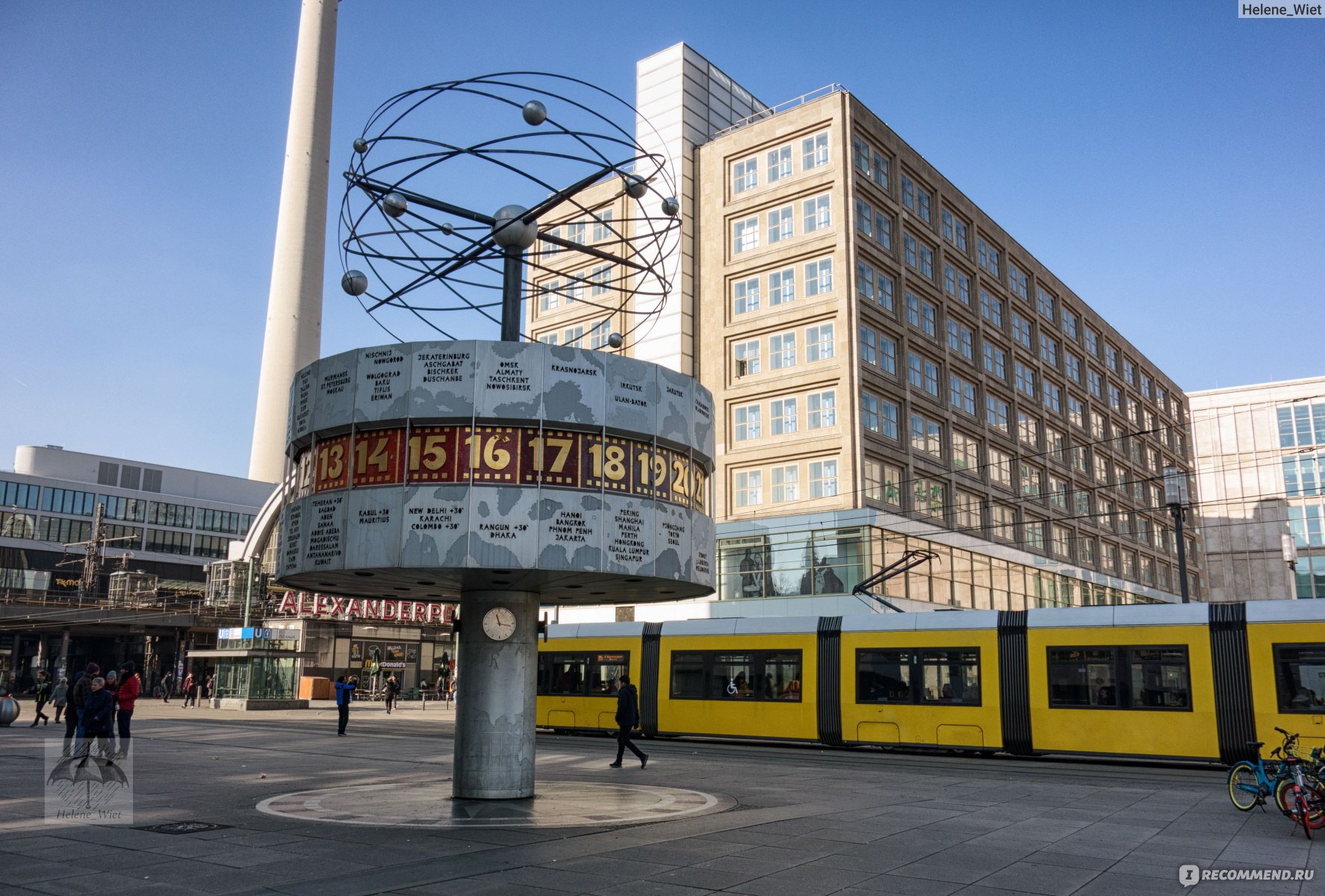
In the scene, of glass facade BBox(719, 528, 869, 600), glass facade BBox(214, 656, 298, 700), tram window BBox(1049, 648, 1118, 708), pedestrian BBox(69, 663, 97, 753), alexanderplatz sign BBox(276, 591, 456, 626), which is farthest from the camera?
alexanderplatz sign BBox(276, 591, 456, 626)

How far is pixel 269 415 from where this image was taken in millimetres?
117938

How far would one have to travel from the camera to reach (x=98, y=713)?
16.7m

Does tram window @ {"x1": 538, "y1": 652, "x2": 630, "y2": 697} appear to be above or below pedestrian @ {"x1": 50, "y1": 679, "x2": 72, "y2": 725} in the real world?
above

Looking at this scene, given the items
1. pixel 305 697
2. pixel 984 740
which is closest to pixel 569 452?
pixel 984 740

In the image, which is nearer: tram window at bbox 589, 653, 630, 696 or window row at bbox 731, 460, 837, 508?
tram window at bbox 589, 653, 630, 696

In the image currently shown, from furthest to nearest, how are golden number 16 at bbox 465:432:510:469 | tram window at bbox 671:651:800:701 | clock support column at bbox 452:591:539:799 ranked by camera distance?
tram window at bbox 671:651:800:701 → clock support column at bbox 452:591:539:799 → golden number 16 at bbox 465:432:510:469

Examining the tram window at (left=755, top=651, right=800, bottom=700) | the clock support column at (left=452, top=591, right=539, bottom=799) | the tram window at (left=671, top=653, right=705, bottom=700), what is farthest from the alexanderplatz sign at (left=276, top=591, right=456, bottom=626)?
the clock support column at (left=452, top=591, right=539, bottom=799)

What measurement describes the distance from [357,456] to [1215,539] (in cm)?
10295

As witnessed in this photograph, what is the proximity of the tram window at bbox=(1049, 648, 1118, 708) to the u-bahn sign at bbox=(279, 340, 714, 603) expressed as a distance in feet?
43.8

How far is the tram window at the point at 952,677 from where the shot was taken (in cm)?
2581

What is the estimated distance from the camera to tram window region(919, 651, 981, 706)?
25812 millimetres

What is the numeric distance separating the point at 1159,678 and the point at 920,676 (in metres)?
5.67

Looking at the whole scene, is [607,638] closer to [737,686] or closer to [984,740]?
[737,686]

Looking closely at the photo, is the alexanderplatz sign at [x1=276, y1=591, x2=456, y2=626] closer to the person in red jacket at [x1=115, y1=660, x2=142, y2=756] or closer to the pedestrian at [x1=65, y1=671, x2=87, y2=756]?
the pedestrian at [x1=65, y1=671, x2=87, y2=756]
